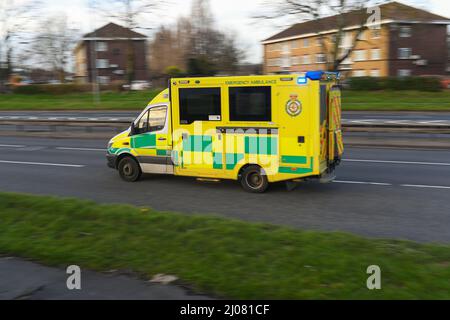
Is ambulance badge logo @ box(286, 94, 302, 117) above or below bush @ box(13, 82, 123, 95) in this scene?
below

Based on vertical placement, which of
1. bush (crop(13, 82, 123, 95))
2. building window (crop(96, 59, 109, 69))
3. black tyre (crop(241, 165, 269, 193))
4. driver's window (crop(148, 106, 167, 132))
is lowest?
black tyre (crop(241, 165, 269, 193))

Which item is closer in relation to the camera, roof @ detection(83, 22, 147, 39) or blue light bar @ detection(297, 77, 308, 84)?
blue light bar @ detection(297, 77, 308, 84)

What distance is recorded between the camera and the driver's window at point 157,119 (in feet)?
37.3

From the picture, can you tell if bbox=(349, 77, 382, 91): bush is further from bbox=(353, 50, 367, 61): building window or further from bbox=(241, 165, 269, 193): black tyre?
bbox=(241, 165, 269, 193): black tyre

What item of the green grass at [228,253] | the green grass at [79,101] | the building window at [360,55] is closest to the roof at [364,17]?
the green grass at [79,101]

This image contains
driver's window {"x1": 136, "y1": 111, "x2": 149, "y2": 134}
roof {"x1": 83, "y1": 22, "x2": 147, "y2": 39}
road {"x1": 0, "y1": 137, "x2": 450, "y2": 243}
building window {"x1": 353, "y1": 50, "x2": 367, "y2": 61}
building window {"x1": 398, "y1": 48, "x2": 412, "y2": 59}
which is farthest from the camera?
building window {"x1": 353, "y1": 50, "x2": 367, "y2": 61}

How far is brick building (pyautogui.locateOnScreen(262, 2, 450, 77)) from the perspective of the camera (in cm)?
3494

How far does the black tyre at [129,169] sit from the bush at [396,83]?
33.4 meters

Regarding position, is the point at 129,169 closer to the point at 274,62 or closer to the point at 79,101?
the point at 79,101

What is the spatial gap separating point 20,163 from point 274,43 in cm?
7197

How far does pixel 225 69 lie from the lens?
5581cm

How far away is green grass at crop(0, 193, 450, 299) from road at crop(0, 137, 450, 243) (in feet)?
5.11

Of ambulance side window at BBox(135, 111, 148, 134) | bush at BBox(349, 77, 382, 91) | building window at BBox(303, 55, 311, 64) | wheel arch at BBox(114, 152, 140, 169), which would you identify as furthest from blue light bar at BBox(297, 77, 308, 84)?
building window at BBox(303, 55, 311, 64)
